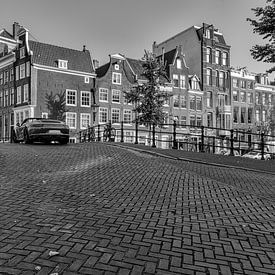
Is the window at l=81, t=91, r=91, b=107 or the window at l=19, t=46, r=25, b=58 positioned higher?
the window at l=19, t=46, r=25, b=58

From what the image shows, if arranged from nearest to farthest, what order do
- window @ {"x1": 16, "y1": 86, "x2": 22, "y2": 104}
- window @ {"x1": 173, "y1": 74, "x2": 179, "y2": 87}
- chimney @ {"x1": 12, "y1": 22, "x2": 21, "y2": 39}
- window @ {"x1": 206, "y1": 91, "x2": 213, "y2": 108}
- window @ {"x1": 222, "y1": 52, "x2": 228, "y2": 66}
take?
window @ {"x1": 16, "y1": 86, "x2": 22, "y2": 104} → chimney @ {"x1": 12, "y1": 22, "x2": 21, "y2": 39} → window @ {"x1": 173, "y1": 74, "x2": 179, "y2": 87} → window @ {"x1": 206, "y1": 91, "x2": 213, "y2": 108} → window @ {"x1": 222, "y1": 52, "x2": 228, "y2": 66}

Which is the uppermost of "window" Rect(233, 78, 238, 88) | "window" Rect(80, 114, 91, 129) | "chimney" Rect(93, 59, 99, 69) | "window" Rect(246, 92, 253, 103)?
"chimney" Rect(93, 59, 99, 69)

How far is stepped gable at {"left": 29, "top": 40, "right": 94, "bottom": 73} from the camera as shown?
33.8 m

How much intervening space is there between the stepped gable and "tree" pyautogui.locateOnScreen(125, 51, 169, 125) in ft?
46.0

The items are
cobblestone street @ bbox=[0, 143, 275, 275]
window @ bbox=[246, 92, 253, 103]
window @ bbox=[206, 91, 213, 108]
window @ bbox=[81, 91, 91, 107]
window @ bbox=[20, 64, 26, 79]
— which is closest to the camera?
cobblestone street @ bbox=[0, 143, 275, 275]

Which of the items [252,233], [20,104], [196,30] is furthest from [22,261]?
[196,30]

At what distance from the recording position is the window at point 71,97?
3450 centimetres

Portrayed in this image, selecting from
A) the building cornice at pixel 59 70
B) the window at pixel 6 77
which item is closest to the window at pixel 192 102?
the building cornice at pixel 59 70

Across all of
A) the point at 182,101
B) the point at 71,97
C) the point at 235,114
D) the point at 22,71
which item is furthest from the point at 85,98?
the point at 235,114

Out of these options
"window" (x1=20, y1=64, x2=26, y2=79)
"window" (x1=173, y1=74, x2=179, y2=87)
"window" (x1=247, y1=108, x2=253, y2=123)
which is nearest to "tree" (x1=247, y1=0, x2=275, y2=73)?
"window" (x1=20, y1=64, x2=26, y2=79)

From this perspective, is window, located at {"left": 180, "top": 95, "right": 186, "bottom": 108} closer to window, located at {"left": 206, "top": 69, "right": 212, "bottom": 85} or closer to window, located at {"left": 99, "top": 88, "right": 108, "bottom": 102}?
window, located at {"left": 206, "top": 69, "right": 212, "bottom": 85}

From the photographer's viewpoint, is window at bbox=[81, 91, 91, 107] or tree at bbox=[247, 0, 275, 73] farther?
window at bbox=[81, 91, 91, 107]

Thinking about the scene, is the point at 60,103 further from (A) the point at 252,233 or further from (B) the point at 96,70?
(A) the point at 252,233

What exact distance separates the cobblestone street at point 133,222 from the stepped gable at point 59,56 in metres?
28.9
